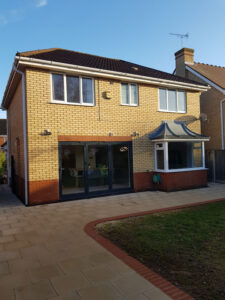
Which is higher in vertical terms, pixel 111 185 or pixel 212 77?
pixel 212 77

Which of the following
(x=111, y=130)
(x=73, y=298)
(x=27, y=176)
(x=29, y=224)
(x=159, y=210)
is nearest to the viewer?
(x=73, y=298)

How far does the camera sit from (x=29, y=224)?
6.24 metres

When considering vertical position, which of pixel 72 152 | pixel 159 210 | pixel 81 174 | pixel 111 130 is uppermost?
pixel 111 130

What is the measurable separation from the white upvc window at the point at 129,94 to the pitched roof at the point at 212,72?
243 inches

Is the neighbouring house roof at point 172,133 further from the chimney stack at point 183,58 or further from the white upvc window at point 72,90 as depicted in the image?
the chimney stack at point 183,58

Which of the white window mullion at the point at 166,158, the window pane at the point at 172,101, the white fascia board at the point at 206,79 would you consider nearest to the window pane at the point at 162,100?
the window pane at the point at 172,101

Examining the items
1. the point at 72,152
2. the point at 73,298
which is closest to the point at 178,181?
the point at 72,152

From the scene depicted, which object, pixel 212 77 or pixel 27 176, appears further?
pixel 212 77

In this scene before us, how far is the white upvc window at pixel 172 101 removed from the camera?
12.0m

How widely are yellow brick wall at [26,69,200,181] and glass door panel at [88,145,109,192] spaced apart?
0.72 meters

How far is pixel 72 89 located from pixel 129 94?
2.82 meters

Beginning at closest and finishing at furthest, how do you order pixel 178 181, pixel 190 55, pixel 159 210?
pixel 159 210, pixel 178 181, pixel 190 55

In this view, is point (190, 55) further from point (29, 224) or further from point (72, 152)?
point (29, 224)

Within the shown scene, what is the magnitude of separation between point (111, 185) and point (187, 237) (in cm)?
557
